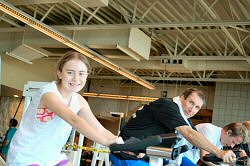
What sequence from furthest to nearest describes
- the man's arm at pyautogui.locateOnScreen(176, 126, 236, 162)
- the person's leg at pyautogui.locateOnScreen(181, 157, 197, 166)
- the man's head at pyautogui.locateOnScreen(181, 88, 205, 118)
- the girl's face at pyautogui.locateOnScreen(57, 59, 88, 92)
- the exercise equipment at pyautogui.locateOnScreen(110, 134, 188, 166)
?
the person's leg at pyautogui.locateOnScreen(181, 157, 197, 166)
the man's head at pyautogui.locateOnScreen(181, 88, 205, 118)
the man's arm at pyautogui.locateOnScreen(176, 126, 236, 162)
the girl's face at pyautogui.locateOnScreen(57, 59, 88, 92)
the exercise equipment at pyautogui.locateOnScreen(110, 134, 188, 166)

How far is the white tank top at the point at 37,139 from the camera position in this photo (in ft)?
6.07

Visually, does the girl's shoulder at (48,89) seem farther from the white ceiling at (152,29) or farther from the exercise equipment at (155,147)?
the white ceiling at (152,29)

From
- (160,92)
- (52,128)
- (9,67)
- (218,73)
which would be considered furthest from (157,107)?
(160,92)

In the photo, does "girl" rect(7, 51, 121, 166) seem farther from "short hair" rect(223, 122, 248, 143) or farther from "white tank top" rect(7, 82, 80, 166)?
"short hair" rect(223, 122, 248, 143)

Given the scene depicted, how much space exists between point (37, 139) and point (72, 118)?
9.0 inches

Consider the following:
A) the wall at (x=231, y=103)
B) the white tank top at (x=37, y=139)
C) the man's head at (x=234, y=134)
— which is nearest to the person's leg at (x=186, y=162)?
the man's head at (x=234, y=134)

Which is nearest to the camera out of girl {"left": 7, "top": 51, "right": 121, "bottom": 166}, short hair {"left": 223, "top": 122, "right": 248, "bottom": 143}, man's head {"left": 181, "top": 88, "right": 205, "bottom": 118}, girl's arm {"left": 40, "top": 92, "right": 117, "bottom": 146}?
girl's arm {"left": 40, "top": 92, "right": 117, "bottom": 146}

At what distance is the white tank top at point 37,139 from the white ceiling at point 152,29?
18.7 ft

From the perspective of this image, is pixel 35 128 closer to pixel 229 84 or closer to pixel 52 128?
pixel 52 128

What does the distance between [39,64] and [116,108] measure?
153 inches

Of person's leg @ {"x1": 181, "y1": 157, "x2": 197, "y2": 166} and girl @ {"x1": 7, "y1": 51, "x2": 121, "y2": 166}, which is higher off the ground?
girl @ {"x1": 7, "y1": 51, "x2": 121, "y2": 166}

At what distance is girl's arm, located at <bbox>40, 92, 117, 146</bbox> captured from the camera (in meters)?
1.62

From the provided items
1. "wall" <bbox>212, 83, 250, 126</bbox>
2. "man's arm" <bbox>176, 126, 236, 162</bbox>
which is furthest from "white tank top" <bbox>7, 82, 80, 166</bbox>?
"wall" <bbox>212, 83, 250, 126</bbox>

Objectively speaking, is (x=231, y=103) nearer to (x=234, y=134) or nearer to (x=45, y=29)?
(x=45, y=29)
